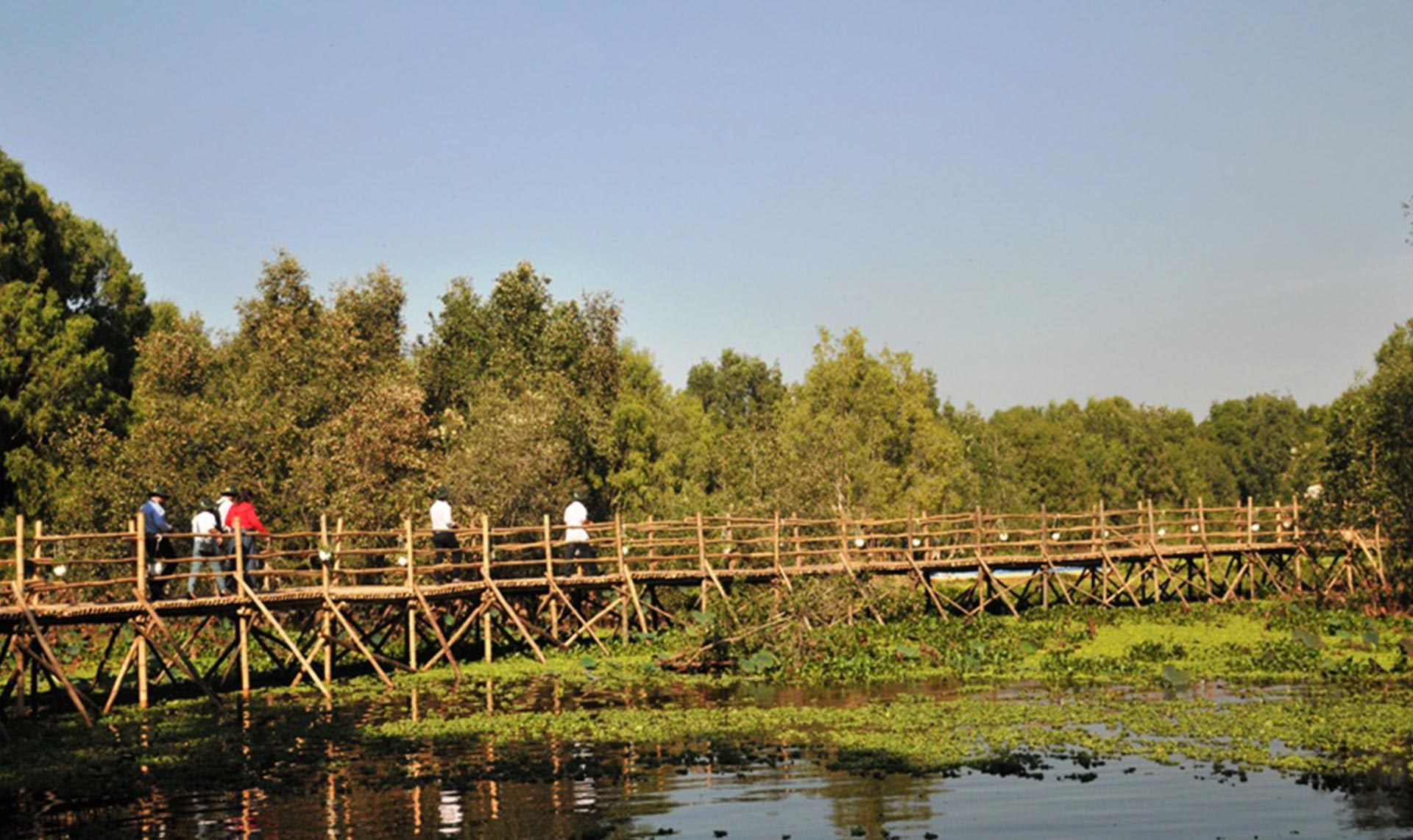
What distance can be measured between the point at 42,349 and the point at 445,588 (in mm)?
27449

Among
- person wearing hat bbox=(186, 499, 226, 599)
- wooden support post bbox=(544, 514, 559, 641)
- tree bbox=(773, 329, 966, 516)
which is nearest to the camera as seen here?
person wearing hat bbox=(186, 499, 226, 599)

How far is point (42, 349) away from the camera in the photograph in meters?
48.8

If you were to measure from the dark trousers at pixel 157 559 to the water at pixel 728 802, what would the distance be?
764 centimetres

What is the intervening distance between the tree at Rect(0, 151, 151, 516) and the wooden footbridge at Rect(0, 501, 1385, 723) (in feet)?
24.8

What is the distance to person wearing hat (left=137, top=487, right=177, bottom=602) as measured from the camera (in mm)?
24295

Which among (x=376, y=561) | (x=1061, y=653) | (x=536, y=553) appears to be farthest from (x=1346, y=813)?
(x=536, y=553)

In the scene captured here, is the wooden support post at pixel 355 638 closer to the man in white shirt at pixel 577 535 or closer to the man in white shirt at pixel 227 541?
the man in white shirt at pixel 227 541

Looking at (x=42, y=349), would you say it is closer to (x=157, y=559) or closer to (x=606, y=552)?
(x=606, y=552)

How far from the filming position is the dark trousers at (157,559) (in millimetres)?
24172

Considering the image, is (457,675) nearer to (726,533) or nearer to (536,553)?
(726,533)

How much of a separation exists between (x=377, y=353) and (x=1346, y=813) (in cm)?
4177

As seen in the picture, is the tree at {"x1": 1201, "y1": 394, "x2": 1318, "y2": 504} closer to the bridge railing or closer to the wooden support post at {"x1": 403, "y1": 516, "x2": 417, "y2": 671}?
the bridge railing

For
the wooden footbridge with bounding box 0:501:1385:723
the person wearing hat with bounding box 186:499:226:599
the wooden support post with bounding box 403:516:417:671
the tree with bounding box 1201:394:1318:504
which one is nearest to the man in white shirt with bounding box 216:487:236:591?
the person wearing hat with bounding box 186:499:226:599

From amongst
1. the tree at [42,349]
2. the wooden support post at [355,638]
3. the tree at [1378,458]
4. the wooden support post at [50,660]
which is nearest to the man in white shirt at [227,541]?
the wooden support post at [355,638]
